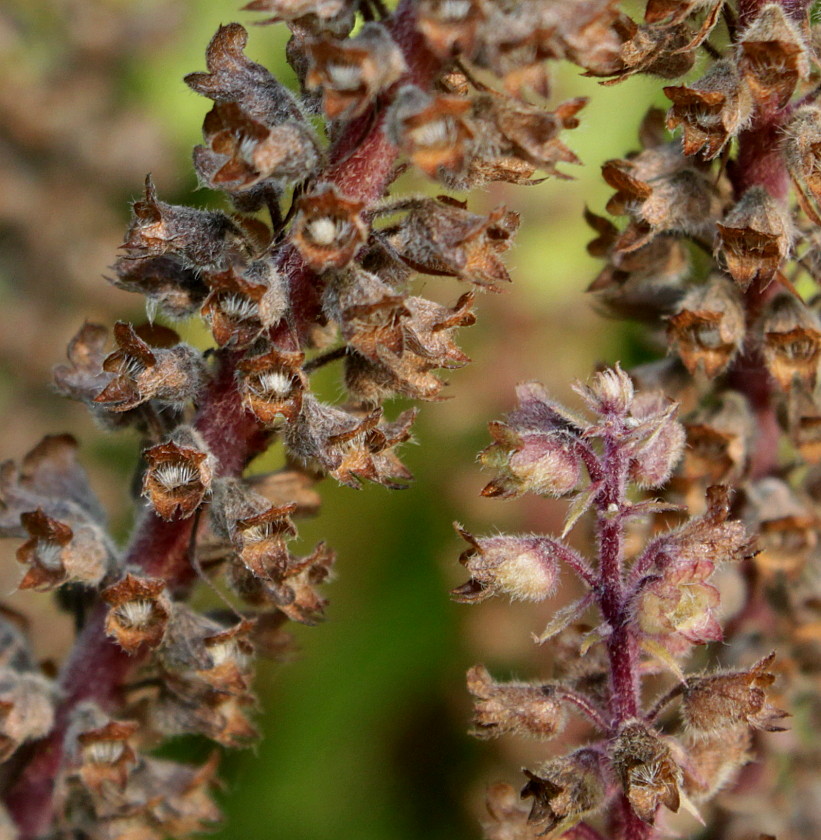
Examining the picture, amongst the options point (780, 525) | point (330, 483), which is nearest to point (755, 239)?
point (780, 525)

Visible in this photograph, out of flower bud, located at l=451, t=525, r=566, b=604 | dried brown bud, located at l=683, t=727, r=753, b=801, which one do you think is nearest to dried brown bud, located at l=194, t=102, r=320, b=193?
flower bud, located at l=451, t=525, r=566, b=604

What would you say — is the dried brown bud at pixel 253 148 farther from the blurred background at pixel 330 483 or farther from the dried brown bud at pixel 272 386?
the blurred background at pixel 330 483

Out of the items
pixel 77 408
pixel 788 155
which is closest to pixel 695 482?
pixel 788 155

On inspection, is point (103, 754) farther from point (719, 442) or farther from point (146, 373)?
point (719, 442)

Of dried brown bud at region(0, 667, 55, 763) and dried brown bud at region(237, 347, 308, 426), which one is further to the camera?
dried brown bud at region(0, 667, 55, 763)

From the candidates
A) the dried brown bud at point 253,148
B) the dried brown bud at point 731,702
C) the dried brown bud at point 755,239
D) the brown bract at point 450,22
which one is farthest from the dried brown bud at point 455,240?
the dried brown bud at point 731,702

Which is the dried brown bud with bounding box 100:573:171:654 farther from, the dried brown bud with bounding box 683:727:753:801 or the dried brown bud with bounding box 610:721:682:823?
the dried brown bud with bounding box 683:727:753:801

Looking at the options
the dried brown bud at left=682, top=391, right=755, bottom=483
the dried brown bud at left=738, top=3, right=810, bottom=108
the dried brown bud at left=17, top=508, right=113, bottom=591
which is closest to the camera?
the dried brown bud at left=738, top=3, right=810, bottom=108
